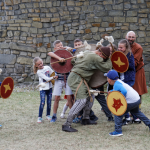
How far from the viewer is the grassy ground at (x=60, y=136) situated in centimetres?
353

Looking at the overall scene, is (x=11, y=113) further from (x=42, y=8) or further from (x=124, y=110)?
(x=42, y=8)

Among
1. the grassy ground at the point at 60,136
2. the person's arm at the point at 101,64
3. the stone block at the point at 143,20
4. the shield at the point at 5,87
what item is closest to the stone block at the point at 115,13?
the stone block at the point at 143,20

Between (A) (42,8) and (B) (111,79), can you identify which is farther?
(A) (42,8)

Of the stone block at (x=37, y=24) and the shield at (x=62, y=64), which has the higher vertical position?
the stone block at (x=37, y=24)

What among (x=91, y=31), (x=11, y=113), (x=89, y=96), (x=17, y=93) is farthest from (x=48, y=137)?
(x=91, y=31)

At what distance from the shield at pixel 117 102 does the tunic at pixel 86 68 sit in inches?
21.1

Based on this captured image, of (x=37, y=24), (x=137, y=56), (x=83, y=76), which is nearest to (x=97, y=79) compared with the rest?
(x=83, y=76)

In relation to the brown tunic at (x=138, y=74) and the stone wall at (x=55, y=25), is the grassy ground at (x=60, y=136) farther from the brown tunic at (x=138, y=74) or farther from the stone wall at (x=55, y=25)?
the stone wall at (x=55, y=25)

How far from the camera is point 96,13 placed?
9461 mm

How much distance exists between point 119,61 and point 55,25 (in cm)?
586

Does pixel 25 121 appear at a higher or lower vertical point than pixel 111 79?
lower

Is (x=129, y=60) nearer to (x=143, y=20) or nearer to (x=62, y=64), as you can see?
(x=62, y=64)

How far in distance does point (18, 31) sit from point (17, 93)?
9.03ft

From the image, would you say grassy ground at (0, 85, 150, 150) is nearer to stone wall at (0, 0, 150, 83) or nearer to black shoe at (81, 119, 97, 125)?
black shoe at (81, 119, 97, 125)
